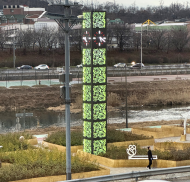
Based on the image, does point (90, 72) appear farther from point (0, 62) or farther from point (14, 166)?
point (0, 62)

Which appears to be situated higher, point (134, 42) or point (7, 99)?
point (134, 42)

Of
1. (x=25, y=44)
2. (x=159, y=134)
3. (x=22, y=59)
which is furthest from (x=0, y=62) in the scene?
Answer: (x=159, y=134)

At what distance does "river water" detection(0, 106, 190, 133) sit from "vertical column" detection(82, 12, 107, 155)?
58.1 feet

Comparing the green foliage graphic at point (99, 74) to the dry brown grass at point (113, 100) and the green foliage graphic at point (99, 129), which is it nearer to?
the green foliage graphic at point (99, 129)

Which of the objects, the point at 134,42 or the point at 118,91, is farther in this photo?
the point at 134,42

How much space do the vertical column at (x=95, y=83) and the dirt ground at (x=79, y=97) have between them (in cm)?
2754

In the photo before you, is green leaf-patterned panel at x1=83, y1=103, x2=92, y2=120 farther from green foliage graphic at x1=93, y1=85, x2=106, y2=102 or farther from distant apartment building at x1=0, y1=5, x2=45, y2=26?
distant apartment building at x1=0, y1=5, x2=45, y2=26

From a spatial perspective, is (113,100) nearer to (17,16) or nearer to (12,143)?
(12,143)

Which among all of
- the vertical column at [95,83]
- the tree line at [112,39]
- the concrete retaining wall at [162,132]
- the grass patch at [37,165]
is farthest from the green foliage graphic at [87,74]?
the tree line at [112,39]

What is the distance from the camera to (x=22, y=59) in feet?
298

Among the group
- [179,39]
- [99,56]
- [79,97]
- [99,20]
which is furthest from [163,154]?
[179,39]

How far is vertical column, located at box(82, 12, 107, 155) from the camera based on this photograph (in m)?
22.6

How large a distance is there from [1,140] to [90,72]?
7380 millimetres

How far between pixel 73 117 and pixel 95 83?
24.5 meters
